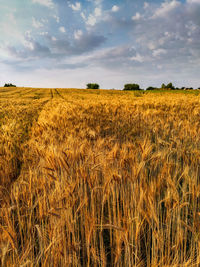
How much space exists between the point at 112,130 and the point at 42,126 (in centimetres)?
113

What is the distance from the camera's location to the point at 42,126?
336 cm

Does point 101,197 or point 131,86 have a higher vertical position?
point 131,86

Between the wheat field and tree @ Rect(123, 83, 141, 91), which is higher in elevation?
tree @ Rect(123, 83, 141, 91)

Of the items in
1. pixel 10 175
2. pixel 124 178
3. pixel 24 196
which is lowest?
pixel 10 175

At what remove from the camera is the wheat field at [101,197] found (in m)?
1.02

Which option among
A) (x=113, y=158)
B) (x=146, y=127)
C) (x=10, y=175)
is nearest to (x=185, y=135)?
(x=146, y=127)

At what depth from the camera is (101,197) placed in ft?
4.80

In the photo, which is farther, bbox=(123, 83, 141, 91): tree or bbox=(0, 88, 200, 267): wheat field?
bbox=(123, 83, 141, 91): tree

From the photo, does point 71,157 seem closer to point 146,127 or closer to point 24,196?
point 24,196

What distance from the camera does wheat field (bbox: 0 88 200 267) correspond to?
1.02 m

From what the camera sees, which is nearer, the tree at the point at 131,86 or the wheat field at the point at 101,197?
the wheat field at the point at 101,197

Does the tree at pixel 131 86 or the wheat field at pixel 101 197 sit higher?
the tree at pixel 131 86

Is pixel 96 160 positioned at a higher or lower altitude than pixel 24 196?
higher

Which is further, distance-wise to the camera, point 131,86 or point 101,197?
point 131,86
